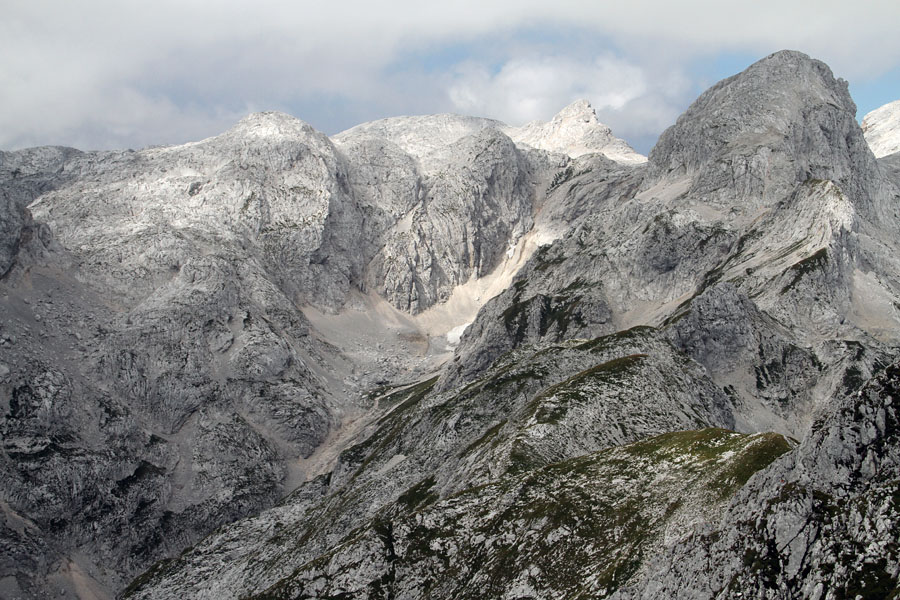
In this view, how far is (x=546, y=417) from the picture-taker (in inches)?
2611

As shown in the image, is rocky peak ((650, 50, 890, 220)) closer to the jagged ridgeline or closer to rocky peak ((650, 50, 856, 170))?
rocky peak ((650, 50, 856, 170))

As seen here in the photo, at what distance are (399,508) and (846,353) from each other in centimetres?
7163

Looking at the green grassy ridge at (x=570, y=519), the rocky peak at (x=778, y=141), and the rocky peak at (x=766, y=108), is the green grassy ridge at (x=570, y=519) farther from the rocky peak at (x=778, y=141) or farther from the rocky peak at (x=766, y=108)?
the rocky peak at (x=766, y=108)

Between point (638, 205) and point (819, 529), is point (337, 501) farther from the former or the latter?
point (638, 205)

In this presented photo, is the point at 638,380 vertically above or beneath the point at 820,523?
beneath

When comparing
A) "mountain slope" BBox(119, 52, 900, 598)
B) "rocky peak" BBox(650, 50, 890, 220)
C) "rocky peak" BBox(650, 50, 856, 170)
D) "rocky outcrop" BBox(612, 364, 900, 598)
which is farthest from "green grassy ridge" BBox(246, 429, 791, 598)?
"rocky peak" BBox(650, 50, 856, 170)

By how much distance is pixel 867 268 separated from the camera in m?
138

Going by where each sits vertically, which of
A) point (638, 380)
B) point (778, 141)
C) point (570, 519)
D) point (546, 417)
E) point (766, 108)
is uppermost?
point (766, 108)

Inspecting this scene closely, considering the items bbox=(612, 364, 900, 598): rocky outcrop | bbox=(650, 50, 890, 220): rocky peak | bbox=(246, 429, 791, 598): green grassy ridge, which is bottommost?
bbox=(246, 429, 791, 598): green grassy ridge

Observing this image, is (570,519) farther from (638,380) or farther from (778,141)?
(778,141)

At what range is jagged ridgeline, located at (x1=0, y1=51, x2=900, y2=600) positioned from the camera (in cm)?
3033

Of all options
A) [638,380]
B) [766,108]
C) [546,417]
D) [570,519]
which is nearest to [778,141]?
[766,108]

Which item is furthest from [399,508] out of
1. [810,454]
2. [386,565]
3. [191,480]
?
[191,480]

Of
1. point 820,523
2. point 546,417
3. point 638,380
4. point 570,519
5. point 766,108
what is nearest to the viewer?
point 820,523
